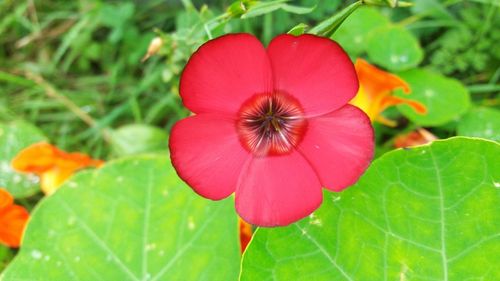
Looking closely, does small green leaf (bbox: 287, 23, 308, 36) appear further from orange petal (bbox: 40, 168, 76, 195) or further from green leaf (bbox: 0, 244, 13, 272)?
green leaf (bbox: 0, 244, 13, 272)

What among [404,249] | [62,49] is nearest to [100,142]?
[62,49]

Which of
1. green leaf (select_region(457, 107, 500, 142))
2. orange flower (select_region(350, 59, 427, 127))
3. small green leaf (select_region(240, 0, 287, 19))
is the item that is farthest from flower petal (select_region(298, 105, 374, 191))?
green leaf (select_region(457, 107, 500, 142))

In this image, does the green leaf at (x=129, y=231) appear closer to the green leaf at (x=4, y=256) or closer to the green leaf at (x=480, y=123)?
the green leaf at (x=4, y=256)

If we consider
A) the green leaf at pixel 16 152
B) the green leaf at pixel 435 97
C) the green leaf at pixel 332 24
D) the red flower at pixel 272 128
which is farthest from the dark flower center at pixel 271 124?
the green leaf at pixel 16 152

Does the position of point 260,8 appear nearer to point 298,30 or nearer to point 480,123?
point 298,30

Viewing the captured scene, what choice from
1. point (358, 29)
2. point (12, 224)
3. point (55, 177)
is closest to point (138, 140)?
point (55, 177)

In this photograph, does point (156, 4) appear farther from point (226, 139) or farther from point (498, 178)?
point (498, 178)

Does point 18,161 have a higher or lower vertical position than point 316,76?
lower
